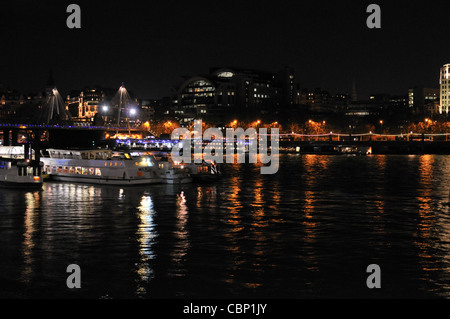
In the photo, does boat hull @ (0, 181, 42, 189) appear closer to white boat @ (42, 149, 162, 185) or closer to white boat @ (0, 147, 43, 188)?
white boat @ (0, 147, 43, 188)

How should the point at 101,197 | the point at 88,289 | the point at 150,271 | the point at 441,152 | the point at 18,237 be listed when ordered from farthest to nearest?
1. the point at 441,152
2. the point at 101,197
3. the point at 18,237
4. the point at 150,271
5. the point at 88,289

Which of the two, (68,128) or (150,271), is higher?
(68,128)

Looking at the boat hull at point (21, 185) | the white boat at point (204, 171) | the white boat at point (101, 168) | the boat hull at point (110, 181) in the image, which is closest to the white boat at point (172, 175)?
the white boat at point (101, 168)

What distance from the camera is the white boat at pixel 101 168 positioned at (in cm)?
4681

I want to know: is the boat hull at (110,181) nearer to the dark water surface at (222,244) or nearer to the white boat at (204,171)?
the dark water surface at (222,244)

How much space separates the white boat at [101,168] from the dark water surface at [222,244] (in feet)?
15.2

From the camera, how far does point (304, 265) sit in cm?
1975

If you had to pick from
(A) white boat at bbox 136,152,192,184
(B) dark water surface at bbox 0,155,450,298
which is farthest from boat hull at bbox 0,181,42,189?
(A) white boat at bbox 136,152,192,184

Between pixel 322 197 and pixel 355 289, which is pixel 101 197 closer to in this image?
pixel 322 197

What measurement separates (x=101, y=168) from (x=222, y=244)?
27.5 m

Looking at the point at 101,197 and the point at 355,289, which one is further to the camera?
the point at 101,197

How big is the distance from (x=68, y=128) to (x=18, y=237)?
102 m
